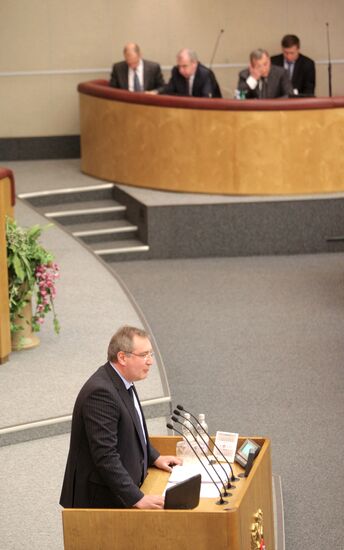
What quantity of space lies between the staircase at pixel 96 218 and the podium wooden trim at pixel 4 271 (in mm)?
3428

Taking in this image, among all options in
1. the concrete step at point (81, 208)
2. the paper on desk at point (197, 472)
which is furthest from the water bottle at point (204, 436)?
the concrete step at point (81, 208)

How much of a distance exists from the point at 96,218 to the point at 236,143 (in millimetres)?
1664

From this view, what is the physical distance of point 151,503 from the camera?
13.3 feet

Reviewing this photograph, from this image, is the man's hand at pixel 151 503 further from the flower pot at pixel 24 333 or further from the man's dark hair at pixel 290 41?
the man's dark hair at pixel 290 41

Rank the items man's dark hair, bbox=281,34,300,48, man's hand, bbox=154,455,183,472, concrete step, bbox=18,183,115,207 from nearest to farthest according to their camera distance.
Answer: man's hand, bbox=154,455,183,472 → concrete step, bbox=18,183,115,207 → man's dark hair, bbox=281,34,300,48

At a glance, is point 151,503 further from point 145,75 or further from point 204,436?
point 145,75

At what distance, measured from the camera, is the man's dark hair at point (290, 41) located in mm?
11898

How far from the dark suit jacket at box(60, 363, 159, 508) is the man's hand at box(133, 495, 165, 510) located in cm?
2

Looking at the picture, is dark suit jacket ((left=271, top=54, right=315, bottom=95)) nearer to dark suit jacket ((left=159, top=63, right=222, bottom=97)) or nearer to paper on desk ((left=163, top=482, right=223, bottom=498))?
dark suit jacket ((left=159, top=63, right=222, bottom=97))

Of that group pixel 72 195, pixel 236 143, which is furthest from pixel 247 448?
pixel 72 195

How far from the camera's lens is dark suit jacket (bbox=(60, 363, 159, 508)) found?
410 cm

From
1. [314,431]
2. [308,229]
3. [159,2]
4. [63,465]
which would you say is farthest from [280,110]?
[63,465]

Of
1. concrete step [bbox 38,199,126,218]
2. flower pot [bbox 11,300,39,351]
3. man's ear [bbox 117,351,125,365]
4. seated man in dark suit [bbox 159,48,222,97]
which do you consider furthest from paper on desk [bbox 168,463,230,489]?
seated man in dark suit [bbox 159,48,222,97]

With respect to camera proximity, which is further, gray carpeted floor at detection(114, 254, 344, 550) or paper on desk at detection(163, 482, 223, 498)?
gray carpeted floor at detection(114, 254, 344, 550)
